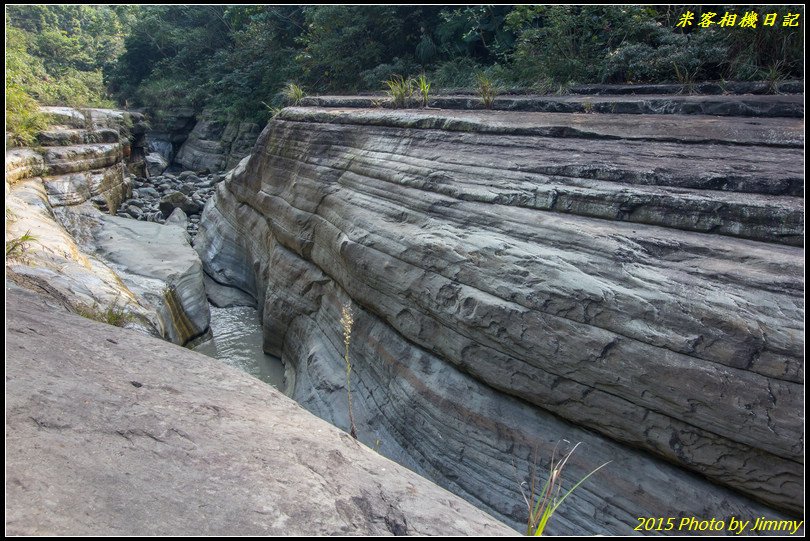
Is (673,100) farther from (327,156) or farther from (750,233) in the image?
(327,156)

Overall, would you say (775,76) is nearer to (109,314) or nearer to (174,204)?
(109,314)

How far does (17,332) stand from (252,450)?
1.53m

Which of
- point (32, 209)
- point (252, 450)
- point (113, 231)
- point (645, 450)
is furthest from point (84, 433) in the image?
point (113, 231)

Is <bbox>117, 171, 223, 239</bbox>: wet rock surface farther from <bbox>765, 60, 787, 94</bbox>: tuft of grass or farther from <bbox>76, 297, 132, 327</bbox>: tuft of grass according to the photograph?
<bbox>765, 60, 787, 94</bbox>: tuft of grass

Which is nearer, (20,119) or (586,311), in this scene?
(586,311)

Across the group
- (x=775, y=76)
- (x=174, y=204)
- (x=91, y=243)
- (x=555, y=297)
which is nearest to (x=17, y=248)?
(x=91, y=243)

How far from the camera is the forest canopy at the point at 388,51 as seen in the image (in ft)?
19.6

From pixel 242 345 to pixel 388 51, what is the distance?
7.75 meters

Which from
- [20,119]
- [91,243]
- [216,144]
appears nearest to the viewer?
[91,243]

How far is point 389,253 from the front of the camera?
4.17 m

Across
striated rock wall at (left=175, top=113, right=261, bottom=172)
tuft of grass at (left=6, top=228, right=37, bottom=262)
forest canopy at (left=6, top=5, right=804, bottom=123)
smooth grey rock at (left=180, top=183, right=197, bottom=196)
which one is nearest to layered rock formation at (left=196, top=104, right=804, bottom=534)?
forest canopy at (left=6, top=5, right=804, bottom=123)

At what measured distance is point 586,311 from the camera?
2.87 meters

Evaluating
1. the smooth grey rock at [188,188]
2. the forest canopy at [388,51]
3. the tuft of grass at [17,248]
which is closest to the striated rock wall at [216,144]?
the forest canopy at [388,51]

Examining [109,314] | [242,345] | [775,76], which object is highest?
[775,76]
